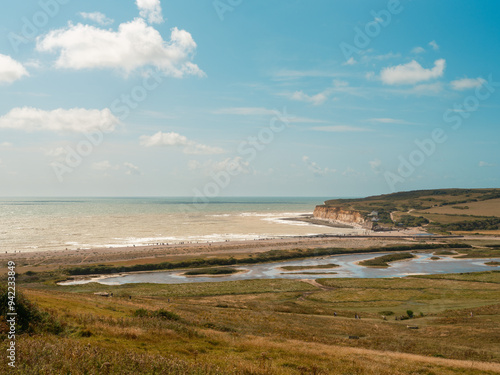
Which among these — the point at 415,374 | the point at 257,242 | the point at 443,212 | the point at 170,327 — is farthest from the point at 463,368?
the point at 443,212

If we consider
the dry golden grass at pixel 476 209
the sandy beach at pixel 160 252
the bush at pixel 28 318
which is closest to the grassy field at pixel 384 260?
the sandy beach at pixel 160 252

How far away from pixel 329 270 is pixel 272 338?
55942 mm

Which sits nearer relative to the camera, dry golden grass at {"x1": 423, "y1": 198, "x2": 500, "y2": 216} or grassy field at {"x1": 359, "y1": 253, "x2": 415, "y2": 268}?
grassy field at {"x1": 359, "y1": 253, "x2": 415, "y2": 268}

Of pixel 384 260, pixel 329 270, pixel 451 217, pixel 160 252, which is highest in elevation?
pixel 451 217

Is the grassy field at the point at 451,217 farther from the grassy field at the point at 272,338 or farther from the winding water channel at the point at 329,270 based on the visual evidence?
the grassy field at the point at 272,338

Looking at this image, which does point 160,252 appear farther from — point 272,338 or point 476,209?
point 476,209

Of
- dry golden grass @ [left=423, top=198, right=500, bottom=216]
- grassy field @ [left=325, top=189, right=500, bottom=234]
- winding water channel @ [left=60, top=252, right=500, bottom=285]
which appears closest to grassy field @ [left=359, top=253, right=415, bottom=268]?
winding water channel @ [left=60, top=252, right=500, bottom=285]

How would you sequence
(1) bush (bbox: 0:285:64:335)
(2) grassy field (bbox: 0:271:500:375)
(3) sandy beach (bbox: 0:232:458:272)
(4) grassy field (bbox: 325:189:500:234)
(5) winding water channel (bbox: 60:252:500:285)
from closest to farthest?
(2) grassy field (bbox: 0:271:500:375) → (1) bush (bbox: 0:285:64:335) → (5) winding water channel (bbox: 60:252:500:285) → (3) sandy beach (bbox: 0:232:458:272) → (4) grassy field (bbox: 325:189:500:234)

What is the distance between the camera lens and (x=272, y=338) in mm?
22000

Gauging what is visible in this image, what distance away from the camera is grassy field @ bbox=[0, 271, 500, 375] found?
473 inches

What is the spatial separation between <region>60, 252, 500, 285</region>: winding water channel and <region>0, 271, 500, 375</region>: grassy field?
16.7m

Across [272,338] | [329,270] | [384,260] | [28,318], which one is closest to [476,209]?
[384,260]

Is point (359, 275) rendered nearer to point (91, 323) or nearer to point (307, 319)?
point (307, 319)

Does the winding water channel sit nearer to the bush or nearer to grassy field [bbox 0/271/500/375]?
grassy field [bbox 0/271/500/375]
